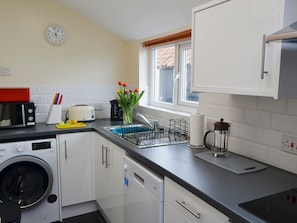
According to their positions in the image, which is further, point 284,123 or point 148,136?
point 148,136

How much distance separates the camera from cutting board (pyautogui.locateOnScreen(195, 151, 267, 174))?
4.52 ft

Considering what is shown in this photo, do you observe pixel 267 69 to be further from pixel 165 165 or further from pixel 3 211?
pixel 3 211

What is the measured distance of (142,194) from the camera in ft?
5.30

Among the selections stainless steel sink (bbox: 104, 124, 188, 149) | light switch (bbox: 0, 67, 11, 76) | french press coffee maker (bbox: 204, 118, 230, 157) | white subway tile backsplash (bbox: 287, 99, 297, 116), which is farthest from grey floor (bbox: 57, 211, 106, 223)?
white subway tile backsplash (bbox: 287, 99, 297, 116)

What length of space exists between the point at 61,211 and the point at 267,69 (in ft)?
7.49

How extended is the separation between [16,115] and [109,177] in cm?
110

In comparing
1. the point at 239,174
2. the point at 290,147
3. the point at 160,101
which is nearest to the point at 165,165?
the point at 239,174

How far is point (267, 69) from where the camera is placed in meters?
1.14

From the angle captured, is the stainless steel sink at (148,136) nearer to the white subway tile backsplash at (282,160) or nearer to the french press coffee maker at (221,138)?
the french press coffee maker at (221,138)

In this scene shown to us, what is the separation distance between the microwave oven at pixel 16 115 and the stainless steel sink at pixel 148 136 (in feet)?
2.49

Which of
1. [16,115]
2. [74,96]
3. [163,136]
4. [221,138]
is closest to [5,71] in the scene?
[16,115]

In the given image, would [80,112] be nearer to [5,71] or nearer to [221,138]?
[5,71]

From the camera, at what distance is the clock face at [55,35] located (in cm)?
283

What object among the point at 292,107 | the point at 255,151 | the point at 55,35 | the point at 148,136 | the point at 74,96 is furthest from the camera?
the point at 74,96
